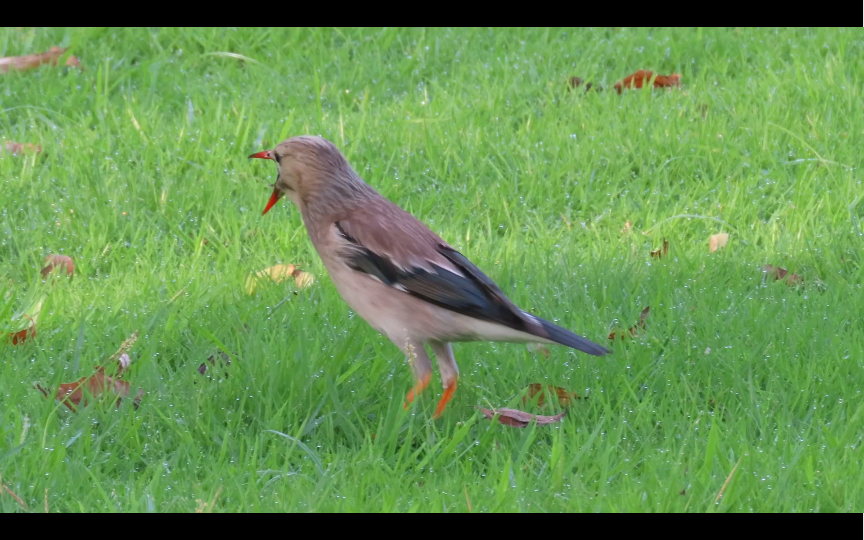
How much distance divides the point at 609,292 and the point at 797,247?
1101 millimetres

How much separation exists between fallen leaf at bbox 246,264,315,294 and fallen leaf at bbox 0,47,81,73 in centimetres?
303

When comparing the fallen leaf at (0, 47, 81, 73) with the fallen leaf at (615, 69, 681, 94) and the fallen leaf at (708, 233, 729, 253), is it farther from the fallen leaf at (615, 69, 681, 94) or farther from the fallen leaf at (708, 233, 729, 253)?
the fallen leaf at (708, 233, 729, 253)

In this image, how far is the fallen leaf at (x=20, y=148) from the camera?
657 centimetres

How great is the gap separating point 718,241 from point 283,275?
7.04ft

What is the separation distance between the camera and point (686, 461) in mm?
3873

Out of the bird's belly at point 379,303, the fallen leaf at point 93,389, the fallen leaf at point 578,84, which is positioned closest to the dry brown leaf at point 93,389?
the fallen leaf at point 93,389

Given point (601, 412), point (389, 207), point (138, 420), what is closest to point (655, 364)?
point (601, 412)

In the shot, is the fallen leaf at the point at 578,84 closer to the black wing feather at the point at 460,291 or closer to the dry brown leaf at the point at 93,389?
the black wing feather at the point at 460,291

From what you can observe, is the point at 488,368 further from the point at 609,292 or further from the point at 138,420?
the point at 138,420

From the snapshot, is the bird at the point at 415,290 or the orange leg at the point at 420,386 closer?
the bird at the point at 415,290

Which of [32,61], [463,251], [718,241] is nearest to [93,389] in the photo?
[463,251]

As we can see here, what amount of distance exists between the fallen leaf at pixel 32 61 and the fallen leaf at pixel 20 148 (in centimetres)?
110

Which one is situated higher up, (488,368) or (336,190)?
(336,190)

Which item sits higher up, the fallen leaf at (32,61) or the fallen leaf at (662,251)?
the fallen leaf at (32,61)
